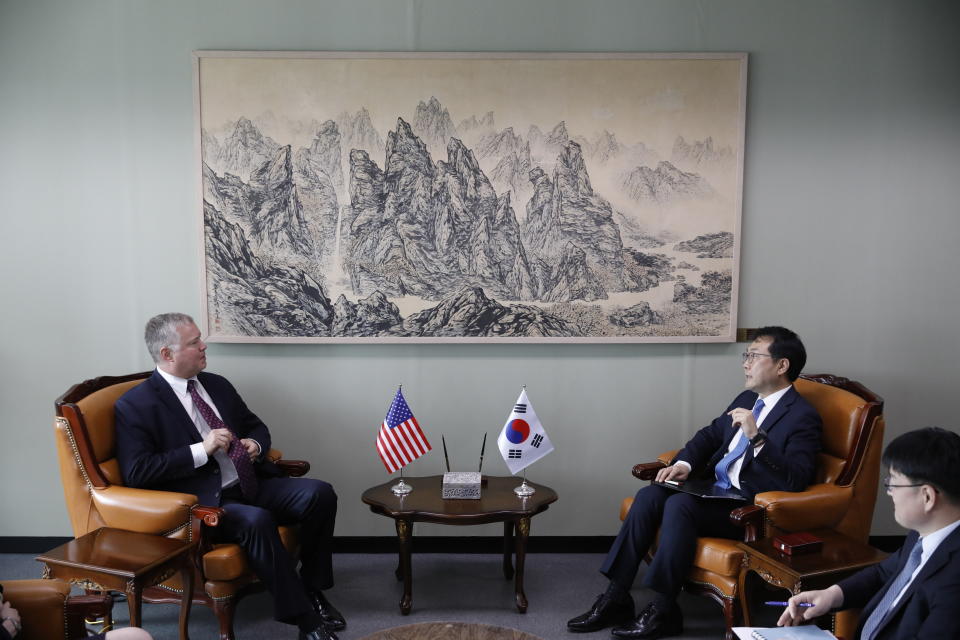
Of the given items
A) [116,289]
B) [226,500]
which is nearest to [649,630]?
[226,500]

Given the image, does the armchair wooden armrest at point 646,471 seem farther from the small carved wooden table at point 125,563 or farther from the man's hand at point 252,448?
the small carved wooden table at point 125,563

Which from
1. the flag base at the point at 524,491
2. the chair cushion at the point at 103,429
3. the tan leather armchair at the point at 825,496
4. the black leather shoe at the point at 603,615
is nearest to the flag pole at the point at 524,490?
the flag base at the point at 524,491

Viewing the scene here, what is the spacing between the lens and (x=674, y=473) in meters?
3.50

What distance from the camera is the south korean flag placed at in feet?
11.6

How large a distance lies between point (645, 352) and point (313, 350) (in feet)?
6.39

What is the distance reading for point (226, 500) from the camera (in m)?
3.36

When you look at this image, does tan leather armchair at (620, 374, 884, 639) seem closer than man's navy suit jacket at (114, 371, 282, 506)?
Yes

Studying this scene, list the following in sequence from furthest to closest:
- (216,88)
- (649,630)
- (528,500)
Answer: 1. (216,88)
2. (528,500)
3. (649,630)

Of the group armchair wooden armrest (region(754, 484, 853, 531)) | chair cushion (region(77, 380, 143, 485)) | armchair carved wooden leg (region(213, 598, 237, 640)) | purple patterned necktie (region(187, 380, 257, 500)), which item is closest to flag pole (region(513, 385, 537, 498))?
armchair wooden armrest (region(754, 484, 853, 531))

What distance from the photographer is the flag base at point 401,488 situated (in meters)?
3.55

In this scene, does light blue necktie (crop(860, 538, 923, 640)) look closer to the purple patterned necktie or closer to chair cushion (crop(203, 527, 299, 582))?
chair cushion (crop(203, 527, 299, 582))

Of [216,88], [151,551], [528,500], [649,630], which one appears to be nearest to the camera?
[151,551]

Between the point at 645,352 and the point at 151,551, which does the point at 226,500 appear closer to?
the point at 151,551

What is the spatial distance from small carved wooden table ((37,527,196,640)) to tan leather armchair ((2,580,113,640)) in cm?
33
